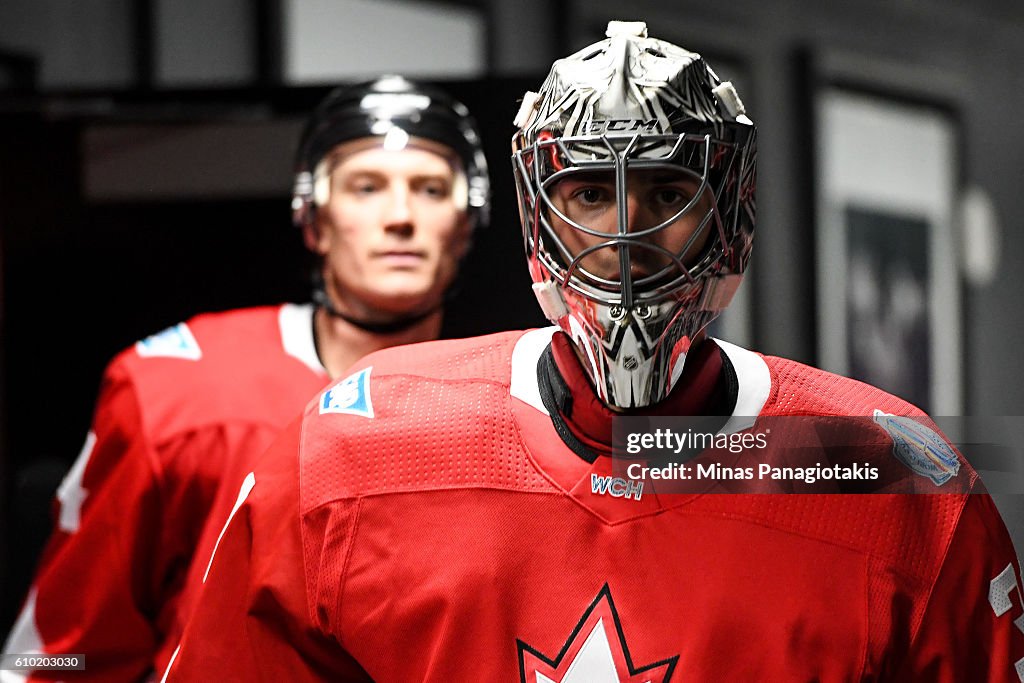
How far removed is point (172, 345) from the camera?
5.98 feet

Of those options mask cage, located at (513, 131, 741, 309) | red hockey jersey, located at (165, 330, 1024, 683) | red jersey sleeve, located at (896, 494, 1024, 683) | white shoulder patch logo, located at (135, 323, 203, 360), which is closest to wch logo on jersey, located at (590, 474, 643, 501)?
red hockey jersey, located at (165, 330, 1024, 683)

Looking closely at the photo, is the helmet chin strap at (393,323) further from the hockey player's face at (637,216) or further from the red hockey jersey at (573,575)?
the hockey player's face at (637,216)

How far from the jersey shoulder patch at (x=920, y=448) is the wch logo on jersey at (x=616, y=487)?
10.4 inches

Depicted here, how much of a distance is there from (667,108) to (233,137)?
40.2 inches

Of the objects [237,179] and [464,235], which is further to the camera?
[237,179]

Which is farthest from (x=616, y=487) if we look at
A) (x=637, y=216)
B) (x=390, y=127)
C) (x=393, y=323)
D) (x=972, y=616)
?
(x=390, y=127)

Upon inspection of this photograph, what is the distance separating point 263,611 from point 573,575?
1.02 ft

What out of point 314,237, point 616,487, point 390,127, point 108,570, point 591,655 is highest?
point 390,127

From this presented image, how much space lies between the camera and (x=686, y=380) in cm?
114

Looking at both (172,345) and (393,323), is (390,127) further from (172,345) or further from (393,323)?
(172,345)

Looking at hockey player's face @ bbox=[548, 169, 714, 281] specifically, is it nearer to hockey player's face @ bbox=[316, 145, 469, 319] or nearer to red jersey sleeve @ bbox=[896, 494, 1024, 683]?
red jersey sleeve @ bbox=[896, 494, 1024, 683]

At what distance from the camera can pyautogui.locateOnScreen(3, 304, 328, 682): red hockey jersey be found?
1.69 metres

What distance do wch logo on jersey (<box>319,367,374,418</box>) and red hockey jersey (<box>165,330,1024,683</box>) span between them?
4 centimetres

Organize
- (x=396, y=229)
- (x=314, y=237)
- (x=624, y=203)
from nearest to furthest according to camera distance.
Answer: (x=624, y=203) < (x=396, y=229) < (x=314, y=237)
